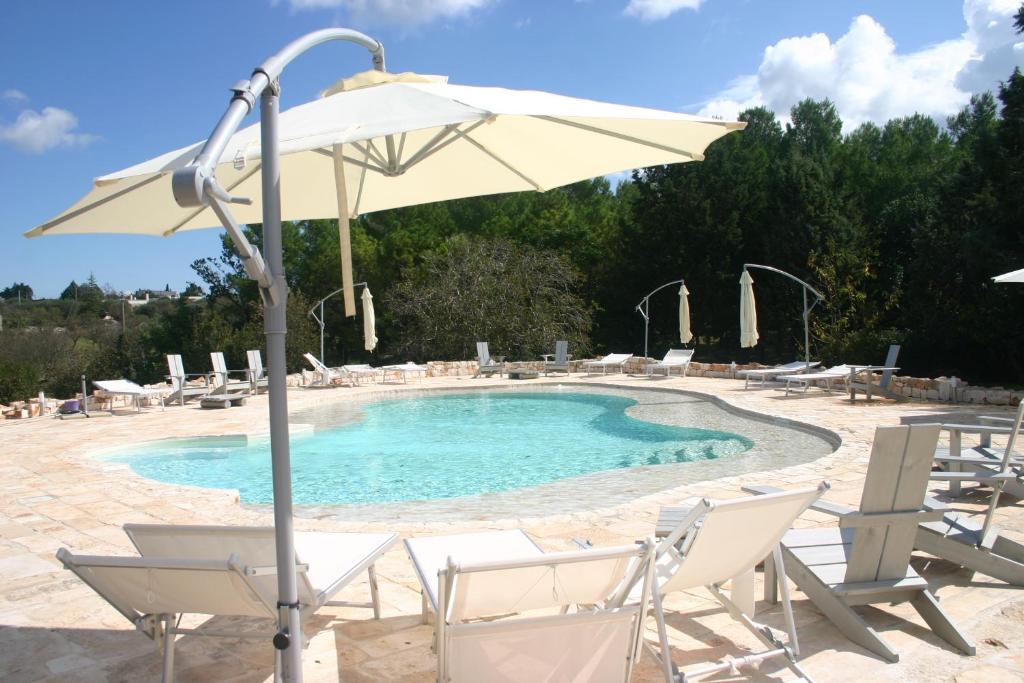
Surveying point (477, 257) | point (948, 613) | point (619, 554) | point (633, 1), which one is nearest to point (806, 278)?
point (477, 257)

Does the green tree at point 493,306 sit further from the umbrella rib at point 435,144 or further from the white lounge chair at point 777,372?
the umbrella rib at point 435,144

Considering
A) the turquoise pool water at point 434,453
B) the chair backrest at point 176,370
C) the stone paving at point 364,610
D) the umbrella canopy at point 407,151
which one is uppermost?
the umbrella canopy at point 407,151

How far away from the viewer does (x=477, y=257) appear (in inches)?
942

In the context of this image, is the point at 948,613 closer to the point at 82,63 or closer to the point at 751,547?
the point at 751,547

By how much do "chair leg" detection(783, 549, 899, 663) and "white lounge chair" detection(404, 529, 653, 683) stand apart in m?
1.11

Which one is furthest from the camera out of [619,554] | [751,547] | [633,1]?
[633,1]

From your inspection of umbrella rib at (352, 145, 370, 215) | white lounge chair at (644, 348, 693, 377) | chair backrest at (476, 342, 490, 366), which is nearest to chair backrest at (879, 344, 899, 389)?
white lounge chair at (644, 348, 693, 377)

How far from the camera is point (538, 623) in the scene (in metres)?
2.18

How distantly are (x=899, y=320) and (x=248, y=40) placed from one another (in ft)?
53.8

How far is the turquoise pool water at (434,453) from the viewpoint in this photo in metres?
7.59

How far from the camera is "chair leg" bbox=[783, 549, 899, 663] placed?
280 centimetres

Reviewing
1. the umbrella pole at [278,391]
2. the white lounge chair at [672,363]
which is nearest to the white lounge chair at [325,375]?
the white lounge chair at [672,363]

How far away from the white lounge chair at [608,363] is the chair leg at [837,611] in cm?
1562

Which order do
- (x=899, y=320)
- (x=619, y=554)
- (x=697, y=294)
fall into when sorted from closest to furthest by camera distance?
(x=619, y=554), (x=899, y=320), (x=697, y=294)
